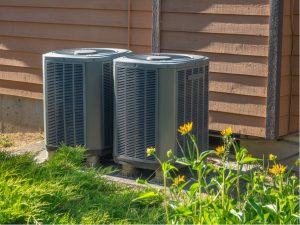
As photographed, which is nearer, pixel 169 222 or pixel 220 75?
pixel 169 222

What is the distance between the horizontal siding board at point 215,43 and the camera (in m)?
6.83

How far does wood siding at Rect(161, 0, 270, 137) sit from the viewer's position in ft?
22.4

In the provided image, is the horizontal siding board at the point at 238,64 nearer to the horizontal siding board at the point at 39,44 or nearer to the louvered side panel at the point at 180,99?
the louvered side panel at the point at 180,99

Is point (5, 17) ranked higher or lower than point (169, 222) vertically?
higher

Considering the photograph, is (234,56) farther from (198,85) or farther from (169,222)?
(169,222)

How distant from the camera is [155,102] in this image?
6137mm

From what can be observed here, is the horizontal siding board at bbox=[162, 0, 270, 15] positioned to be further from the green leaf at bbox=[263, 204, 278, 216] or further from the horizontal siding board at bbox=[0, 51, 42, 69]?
the green leaf at bbox=[263, 204, 278, 216]

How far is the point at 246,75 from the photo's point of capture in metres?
6.96

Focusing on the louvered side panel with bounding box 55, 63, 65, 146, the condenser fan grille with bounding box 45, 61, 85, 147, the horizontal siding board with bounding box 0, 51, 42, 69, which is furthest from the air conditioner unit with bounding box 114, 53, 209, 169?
the horizontal siding board with bounding box 0, 51, 42, 69

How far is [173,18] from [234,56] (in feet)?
2.49

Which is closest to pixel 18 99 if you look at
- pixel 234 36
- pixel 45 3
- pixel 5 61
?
pixel 5 61

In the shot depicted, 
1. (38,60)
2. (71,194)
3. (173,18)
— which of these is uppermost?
(173,18)

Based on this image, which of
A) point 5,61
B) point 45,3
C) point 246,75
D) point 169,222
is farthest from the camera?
point 5,61

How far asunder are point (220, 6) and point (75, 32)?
2.00 m
